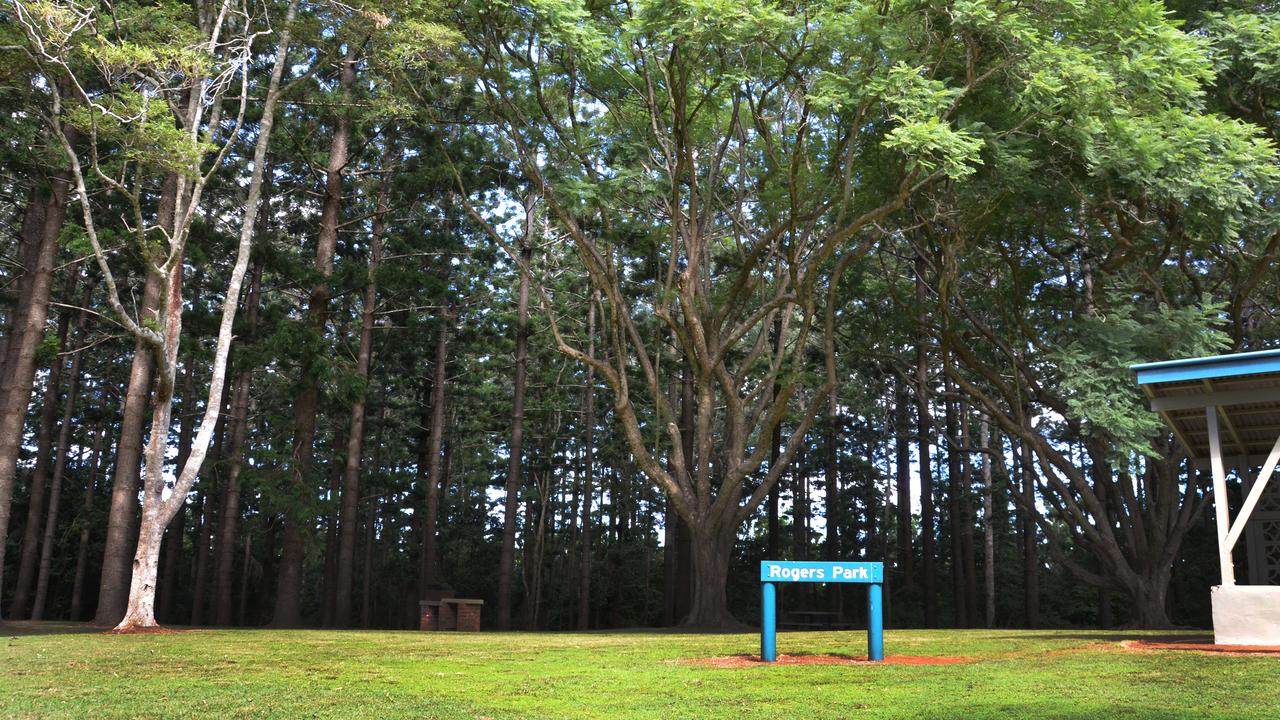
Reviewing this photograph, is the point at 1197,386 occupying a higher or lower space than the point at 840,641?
higher

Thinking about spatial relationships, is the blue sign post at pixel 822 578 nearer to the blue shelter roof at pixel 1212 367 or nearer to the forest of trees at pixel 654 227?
the blue shelter roof at pixel 1212 367

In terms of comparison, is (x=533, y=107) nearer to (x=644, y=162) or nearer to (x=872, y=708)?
(x=644, y=162)

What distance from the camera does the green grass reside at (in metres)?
6.27

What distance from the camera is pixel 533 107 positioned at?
1902 centimetres

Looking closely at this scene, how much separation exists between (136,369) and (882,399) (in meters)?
27.1

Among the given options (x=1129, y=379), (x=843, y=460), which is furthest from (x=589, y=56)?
(x=843, y=460)

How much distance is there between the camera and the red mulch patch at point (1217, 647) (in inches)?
403

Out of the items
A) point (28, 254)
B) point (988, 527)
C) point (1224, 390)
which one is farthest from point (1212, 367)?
point (988, 527)

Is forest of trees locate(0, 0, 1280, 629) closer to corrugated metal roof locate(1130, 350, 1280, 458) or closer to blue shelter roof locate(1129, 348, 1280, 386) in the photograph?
corrugated metal roof locate(1130, 350, 1280, 458)

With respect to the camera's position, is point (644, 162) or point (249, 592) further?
point (249, 592)

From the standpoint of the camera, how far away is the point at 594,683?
8.09 metres

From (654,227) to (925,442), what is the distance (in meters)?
13.1

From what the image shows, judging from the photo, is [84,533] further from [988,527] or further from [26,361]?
[988,527]

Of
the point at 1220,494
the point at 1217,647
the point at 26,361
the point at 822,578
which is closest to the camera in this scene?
the point at 822,578
